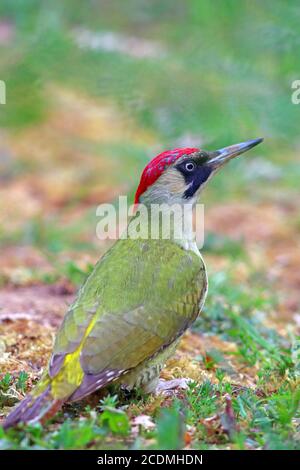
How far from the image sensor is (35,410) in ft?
10.6

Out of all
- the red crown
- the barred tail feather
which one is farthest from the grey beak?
the barred tail feather

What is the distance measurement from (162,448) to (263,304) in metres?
2.89

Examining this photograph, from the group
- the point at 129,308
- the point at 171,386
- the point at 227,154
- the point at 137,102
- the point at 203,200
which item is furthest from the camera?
the point at 203,200

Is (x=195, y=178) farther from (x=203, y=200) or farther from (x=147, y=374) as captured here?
(x=203, y=200)

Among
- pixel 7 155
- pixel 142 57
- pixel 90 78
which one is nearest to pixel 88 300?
pixel 90 78

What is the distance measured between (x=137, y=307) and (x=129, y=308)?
0.04 metres

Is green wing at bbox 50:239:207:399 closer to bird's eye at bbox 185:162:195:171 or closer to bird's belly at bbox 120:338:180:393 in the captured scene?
bird's belly at bbox 120:338:180:393

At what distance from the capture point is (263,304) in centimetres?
585

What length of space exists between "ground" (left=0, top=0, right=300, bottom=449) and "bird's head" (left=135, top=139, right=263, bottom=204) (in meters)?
0.83

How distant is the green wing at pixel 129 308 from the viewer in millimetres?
3453

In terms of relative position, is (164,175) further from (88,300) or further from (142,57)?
(142,57)

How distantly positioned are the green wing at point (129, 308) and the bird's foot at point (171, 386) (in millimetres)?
242

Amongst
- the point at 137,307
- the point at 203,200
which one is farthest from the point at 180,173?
the point at 203,200

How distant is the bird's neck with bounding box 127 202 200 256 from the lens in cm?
421
